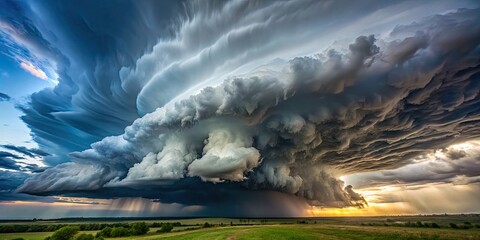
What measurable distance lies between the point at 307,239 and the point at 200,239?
33.5 metres

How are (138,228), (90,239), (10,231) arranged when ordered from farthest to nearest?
(10,231)
(138,228)
(90,239)

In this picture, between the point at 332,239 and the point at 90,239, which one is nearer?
the point at 332,239

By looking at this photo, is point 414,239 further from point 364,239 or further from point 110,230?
point 110,230

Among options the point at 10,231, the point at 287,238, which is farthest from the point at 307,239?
the point at 10,231

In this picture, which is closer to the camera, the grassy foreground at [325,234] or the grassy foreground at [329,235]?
the grassy foreground at [329,235]

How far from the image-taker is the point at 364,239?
72.6 meters

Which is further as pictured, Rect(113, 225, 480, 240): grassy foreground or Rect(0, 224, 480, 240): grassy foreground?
Rect(0, 224, 480, 240): grassy foreground

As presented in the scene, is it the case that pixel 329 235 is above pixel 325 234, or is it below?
below

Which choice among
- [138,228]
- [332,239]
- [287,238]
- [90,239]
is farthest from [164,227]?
[332,239]

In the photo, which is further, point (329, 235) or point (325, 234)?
point (325, 234)

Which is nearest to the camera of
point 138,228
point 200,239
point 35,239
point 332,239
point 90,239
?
point 332,239

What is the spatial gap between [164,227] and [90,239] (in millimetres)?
49133

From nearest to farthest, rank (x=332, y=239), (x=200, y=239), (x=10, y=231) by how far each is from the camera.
Result: (x=332, y=239) → (x=200, y=239) → (x=10, y=231)

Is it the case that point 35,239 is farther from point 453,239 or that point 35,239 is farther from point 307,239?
point 453,239
